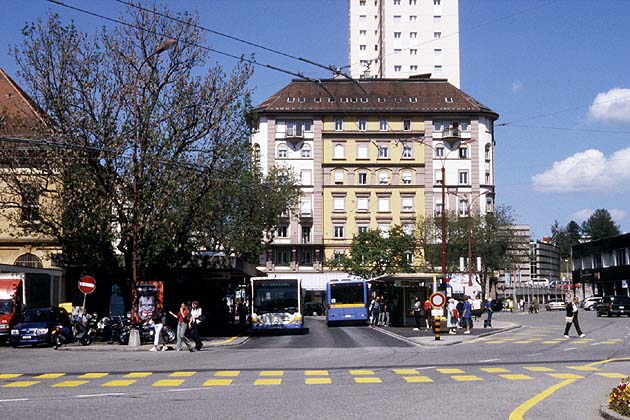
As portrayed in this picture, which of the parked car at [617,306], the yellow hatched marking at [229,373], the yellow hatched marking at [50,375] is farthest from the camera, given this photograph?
the parked car at [617,306]

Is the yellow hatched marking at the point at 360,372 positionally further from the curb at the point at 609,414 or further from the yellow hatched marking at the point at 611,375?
the curb at the point at 609,414

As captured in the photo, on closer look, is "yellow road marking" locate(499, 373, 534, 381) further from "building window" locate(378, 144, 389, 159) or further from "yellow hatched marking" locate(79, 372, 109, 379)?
"building window" locate(378, 144, 389, 159)

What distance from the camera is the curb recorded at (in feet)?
37.5

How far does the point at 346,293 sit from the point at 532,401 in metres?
38.0

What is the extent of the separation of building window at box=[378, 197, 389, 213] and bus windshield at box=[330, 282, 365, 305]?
3858 cm

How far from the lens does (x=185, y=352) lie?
2997 cm

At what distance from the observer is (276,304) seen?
1672 inches

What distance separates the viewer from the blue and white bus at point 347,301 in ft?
169

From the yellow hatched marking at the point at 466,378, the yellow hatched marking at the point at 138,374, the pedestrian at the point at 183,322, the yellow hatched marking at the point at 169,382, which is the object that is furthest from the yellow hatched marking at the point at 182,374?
the pedestrian at the point at 183,322

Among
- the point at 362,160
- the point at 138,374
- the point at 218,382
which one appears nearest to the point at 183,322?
the point at 138,374

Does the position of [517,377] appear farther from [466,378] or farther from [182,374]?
[182,374]

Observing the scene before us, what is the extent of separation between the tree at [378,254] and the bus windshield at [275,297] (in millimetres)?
37964

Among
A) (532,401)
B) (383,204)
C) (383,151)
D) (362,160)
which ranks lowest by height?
(532,401)

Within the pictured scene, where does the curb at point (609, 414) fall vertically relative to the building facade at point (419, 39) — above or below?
below
